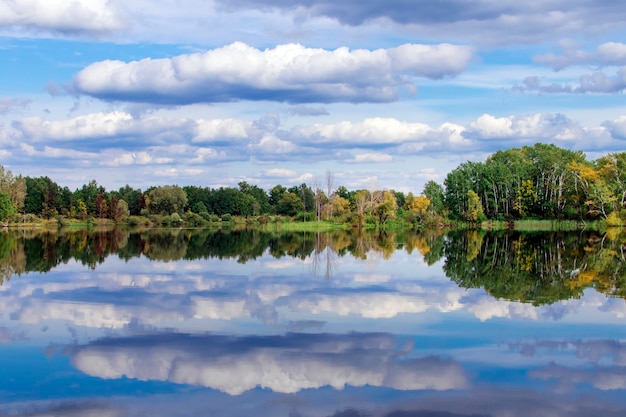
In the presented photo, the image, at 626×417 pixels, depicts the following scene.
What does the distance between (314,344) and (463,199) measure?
81103mm

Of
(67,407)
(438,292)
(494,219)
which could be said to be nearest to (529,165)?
(494,219)

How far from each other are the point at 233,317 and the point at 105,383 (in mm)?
5180

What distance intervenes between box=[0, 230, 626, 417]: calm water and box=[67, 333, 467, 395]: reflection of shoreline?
4 centimetres

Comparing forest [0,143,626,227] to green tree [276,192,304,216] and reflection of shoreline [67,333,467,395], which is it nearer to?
green tree [276,192,304,216]

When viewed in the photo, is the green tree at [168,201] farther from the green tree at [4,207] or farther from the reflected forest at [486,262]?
the reflected forest at [486,262]

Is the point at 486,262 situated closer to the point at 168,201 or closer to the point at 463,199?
the point at 463,199

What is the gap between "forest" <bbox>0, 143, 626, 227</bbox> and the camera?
261ft

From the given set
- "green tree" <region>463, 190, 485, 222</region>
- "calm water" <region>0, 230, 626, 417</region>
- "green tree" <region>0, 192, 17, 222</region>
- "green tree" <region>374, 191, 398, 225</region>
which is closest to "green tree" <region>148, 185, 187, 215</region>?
"green tree" <region>0, 192, 17, 222</region>

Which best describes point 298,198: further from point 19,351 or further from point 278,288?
point 19,351

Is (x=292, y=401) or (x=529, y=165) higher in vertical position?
(x=529, y=165)

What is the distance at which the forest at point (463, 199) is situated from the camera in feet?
261

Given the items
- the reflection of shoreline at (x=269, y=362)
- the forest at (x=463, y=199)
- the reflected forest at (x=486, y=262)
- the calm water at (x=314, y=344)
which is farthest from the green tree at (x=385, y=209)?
the reflection of shoreline at (x=269, y=362)

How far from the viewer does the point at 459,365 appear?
9.98 metres

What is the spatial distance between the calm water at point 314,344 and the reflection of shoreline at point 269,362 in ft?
0.12
